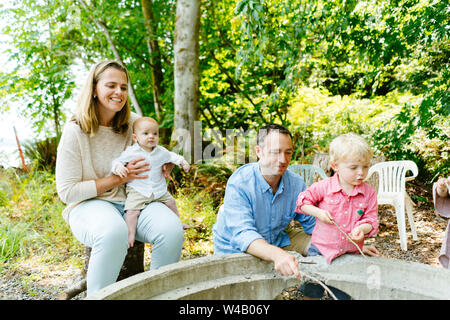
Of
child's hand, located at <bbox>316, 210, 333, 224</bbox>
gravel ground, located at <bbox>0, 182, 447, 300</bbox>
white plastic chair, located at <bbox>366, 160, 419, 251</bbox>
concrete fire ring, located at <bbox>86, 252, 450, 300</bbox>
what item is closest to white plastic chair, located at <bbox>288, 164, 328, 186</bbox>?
white plastic chair, located at <bbox>366, 160, 419, 251</bbox>

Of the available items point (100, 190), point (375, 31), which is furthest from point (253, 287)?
point (375, 31)

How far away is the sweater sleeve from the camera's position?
5.96ft

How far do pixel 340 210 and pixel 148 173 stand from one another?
1.19 metres

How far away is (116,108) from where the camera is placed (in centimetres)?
200

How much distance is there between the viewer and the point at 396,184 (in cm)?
417

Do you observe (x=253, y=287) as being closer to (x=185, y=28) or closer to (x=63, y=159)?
(x=63, y=159)

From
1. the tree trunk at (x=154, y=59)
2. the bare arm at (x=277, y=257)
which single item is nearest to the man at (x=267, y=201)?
the bare arm at (x=277, y=257)

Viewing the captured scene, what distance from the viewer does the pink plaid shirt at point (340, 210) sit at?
1.51 meters

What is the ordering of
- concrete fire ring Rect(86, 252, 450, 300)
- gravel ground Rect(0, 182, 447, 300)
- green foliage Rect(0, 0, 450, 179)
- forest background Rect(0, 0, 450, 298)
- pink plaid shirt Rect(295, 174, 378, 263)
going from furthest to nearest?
1. green foliage Rect(0, 0, 450, 179)
2. forest background Rect(0, 0, 450, 298)
3. gravel ground Rect(0, 182, 447, 300)
4. pink plaid shirt Rect(295, 174, 378, 263)
5. concrete fire ring Rect(86, 252, 450, 300)

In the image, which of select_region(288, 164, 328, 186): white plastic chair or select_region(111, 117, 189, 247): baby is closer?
select_region(111, 117, 189, 247): baby

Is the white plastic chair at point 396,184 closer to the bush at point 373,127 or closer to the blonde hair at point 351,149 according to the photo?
the bush at point 373,127

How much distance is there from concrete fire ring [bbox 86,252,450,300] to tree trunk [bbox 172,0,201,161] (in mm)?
3425

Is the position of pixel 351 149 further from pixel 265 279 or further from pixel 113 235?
pixel 113 235

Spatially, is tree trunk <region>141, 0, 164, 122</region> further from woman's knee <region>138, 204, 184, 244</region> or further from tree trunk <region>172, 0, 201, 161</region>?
woman's knee <region>138, 204, 184, 244</region>
